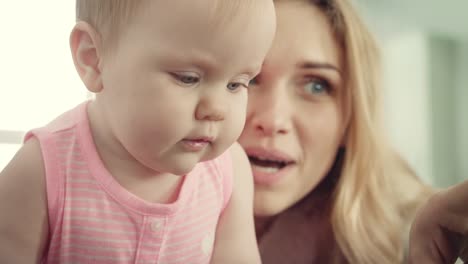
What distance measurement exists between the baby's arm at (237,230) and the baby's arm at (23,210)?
10.0 inches

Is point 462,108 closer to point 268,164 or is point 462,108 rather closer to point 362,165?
point 362,165

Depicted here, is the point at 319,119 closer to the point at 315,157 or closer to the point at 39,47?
the point at 315,157

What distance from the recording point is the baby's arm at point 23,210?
548mm

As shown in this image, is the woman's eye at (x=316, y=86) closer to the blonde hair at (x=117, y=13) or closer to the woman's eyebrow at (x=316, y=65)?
the woman's eyebrow at (x=316, y=65)

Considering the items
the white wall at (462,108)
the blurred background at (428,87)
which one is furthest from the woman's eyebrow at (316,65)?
the white wall at (462,108)

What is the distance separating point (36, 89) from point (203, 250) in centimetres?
57

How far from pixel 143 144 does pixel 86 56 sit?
0.43ft

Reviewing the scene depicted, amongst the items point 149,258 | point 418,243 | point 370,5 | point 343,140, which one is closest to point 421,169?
point 370,5

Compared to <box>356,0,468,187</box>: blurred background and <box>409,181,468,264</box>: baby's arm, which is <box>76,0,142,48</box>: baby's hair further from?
<box>356,0,468,187</box>: blurred background

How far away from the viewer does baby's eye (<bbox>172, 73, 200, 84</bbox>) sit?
50 cm

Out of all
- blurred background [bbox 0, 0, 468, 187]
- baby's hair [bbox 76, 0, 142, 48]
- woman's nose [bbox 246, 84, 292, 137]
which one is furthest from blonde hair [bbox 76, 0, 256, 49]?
blurred background [bbox 0, 0, 468, 187]

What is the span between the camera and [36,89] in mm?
976

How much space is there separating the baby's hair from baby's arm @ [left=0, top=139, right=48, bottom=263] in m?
0.19

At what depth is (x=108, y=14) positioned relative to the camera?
1.65 ft
